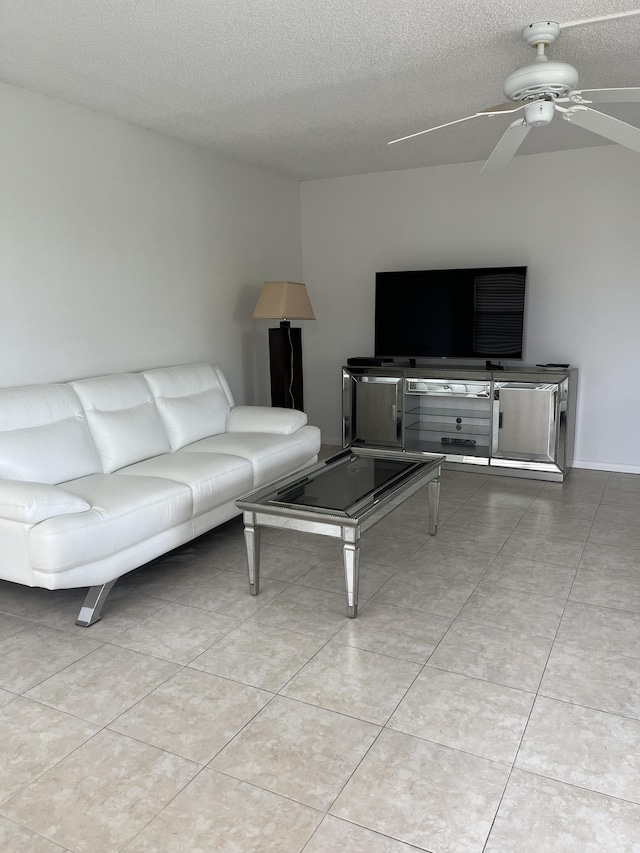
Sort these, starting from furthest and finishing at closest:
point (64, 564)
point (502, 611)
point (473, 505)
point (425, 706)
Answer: point (473, 505), point (502, 611), point (64, 564), point (425, 706)

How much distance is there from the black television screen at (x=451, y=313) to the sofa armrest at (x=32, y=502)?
3.48 m

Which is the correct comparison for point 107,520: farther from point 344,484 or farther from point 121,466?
point 344,484

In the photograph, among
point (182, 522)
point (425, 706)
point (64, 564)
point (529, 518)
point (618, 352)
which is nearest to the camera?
point (425, 706)

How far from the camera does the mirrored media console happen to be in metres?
4.76

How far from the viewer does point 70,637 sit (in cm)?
261

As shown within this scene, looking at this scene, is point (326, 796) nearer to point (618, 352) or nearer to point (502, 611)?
point (502, 611)

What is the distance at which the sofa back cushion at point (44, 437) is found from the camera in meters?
2.98

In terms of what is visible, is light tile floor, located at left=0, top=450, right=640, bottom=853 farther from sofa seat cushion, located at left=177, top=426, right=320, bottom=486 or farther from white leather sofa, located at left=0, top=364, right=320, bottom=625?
sofa seat cushion, located at left=177, top=426, right=320, bottom=486

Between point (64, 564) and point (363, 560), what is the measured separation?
59.0 inches

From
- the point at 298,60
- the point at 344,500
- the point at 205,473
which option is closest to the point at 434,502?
the point at 344,500

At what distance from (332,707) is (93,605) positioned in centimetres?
117

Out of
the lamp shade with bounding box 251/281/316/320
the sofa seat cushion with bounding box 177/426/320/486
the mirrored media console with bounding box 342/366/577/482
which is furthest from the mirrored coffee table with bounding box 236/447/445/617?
the lamp shade with bounding box 251/281/316/320

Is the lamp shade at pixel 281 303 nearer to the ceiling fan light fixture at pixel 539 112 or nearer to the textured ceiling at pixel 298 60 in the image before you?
the textured ceiling at pixel 298 60

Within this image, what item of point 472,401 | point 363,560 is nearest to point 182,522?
point 363,560
